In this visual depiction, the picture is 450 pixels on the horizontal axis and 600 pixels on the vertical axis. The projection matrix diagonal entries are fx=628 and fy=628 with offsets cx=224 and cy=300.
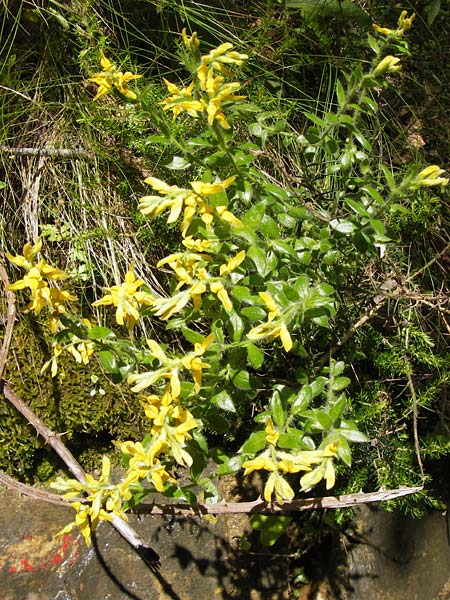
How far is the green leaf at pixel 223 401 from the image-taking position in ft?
3.96

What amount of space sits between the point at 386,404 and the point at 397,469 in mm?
182

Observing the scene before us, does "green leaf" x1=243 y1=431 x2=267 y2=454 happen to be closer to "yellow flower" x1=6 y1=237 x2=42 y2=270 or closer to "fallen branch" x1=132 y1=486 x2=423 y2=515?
"fallen branch" x1=132 y1=486 x2=423 y2=515

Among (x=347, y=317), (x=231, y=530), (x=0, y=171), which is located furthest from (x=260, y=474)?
(x=0, y=171)

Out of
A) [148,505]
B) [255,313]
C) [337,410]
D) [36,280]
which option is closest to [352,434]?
[337,410]

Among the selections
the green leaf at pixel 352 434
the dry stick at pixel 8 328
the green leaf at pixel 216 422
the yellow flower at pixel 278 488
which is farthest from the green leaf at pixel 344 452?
the dry stick at pixel 8 328

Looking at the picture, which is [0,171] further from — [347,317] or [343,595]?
[343,595]

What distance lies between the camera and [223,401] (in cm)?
122

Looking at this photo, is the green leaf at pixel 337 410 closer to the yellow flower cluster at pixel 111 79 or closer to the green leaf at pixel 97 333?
the green leaf at pixel 97 333

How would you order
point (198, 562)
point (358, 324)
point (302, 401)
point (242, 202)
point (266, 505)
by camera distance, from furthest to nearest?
point (198, 562), point (358, 324), point (242, 202), point (266, 505), point (302, 401)

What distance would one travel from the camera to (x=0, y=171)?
2.03m

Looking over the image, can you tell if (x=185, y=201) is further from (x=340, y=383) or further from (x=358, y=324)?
(x=358, y=324)

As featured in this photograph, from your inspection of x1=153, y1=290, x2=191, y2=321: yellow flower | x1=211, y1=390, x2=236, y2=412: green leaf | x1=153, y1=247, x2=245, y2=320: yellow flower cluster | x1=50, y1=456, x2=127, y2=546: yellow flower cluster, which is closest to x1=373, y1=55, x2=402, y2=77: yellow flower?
x1=153, y1=247, x2=245, y2=320: yellow flower cluster

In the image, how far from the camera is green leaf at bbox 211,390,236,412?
3.96 ft

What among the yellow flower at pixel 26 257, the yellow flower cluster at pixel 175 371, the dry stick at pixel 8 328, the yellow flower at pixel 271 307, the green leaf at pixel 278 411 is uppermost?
the yellow flower at pixel 271 307
